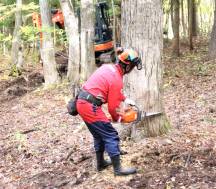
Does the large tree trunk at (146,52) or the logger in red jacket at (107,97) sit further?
the large tree trunk at (146,52)

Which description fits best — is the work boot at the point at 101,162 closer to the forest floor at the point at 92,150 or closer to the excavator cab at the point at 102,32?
the forest floor at the point at 92,150

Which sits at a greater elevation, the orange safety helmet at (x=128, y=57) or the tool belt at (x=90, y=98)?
the orange safety helmet at (x=128, y=57)

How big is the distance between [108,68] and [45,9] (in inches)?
386

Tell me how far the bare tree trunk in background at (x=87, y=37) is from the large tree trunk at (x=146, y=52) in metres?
6.45

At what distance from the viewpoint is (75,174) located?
6609 millimetres

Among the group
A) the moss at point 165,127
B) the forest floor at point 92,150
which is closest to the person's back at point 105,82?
the forest floor at point 92,150

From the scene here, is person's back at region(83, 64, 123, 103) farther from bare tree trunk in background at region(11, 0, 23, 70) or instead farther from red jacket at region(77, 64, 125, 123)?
bare tree trunk in background at region(11, 0, 23, 70)

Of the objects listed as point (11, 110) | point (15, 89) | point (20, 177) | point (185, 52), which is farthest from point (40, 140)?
point (185, 52)

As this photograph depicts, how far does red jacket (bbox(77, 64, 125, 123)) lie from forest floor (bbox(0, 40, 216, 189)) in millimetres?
986

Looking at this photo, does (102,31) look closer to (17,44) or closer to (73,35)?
(73,35)

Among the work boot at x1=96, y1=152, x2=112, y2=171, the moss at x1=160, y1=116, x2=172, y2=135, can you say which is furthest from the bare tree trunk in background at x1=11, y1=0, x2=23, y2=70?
the work boot at x1=96, y1=152, x2=112, y2=171

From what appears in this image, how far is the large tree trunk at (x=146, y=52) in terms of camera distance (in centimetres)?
673

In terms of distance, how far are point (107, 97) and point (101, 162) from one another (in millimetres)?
1113

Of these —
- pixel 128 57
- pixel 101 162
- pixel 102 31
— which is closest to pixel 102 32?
pixel 102 31
